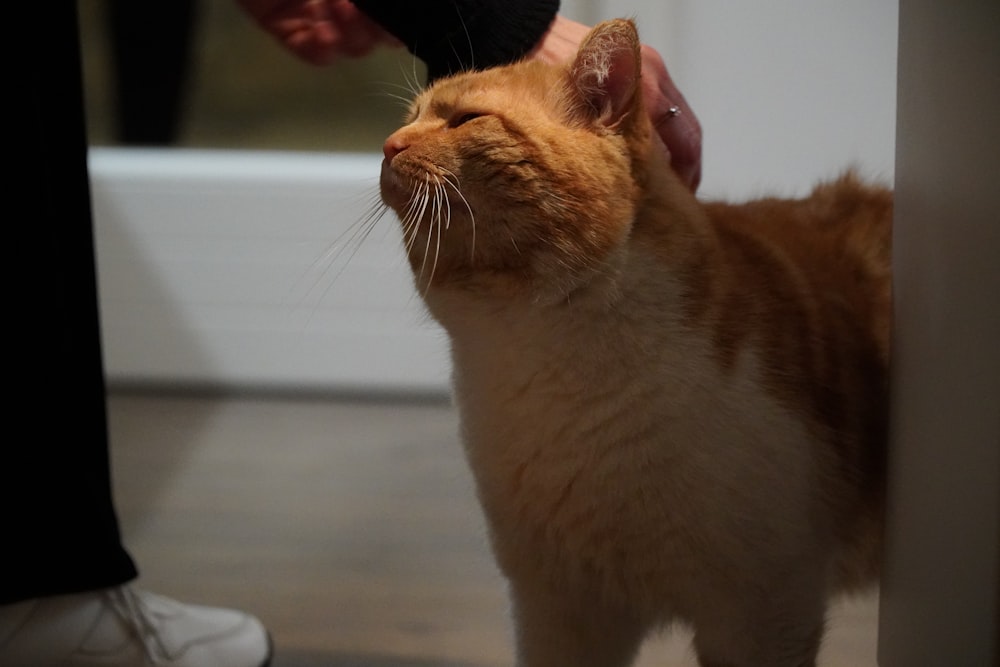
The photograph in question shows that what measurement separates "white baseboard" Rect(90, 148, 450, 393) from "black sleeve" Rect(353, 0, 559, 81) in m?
0.86

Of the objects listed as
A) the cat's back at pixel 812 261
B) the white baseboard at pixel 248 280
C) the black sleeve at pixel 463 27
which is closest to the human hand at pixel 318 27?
the black sleeve at pixel 463 27

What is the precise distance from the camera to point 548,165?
0.76 m

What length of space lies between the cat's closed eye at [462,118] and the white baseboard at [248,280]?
1.02m

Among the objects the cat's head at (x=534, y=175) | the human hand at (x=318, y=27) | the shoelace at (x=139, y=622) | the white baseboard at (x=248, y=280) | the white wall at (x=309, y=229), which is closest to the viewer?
the cat's head at (x=534, y=175)

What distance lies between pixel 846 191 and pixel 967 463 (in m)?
0.43

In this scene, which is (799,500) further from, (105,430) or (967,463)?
(105,430)

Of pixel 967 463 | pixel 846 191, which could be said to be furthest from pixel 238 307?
pixel 967 463

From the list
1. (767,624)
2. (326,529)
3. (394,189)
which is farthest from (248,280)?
(767,624)

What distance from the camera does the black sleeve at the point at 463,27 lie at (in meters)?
0.93

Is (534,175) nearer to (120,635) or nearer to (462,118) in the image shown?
(462,118)

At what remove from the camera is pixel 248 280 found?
6.41ft

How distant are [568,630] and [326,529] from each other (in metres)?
0.65

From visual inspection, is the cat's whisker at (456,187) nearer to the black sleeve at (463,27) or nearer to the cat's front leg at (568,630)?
the black sleeve at (463,27)

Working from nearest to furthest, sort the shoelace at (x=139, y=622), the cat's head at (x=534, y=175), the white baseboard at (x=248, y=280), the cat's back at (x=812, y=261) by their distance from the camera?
the cat's head at (x=534, y=175), the cat's back at (x=812, y=261), the shoelace at (x=139, y=622), the white baseboard at (x=248, y=280)
